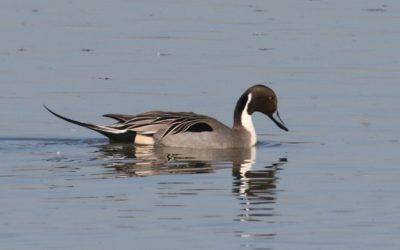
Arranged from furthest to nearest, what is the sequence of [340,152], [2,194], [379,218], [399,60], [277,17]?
[277,17]
[399,60]
[340,152]
[2,194]
[379,218]

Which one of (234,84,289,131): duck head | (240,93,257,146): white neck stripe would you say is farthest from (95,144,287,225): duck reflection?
(234,84,289,131): duck head

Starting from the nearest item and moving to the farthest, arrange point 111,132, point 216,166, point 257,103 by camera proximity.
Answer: point 216,166 → point 111,132 → point 257,103

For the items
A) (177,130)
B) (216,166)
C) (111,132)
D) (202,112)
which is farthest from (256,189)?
(202,112)

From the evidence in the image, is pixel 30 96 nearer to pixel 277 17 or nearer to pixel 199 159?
pixel 199 159

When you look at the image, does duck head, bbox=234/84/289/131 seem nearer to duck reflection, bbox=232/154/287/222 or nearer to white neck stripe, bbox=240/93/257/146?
white neck stripe, bbox=240/93/257/146

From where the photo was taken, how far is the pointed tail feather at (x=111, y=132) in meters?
16.0

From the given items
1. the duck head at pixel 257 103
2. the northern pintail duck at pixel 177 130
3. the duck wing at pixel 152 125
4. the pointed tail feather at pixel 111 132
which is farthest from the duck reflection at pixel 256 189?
the pointed tail feather at pixel 111 132

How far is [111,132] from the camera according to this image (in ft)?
53.6

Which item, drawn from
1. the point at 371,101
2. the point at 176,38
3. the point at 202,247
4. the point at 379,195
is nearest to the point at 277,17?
the point at 176,38

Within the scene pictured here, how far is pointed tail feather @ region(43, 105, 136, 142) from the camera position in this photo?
16.0 m

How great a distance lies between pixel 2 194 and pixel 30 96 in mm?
5496

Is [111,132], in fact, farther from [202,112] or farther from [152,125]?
[202,112]

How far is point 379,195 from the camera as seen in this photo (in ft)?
41.5

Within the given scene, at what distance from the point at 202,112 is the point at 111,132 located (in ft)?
5.05
